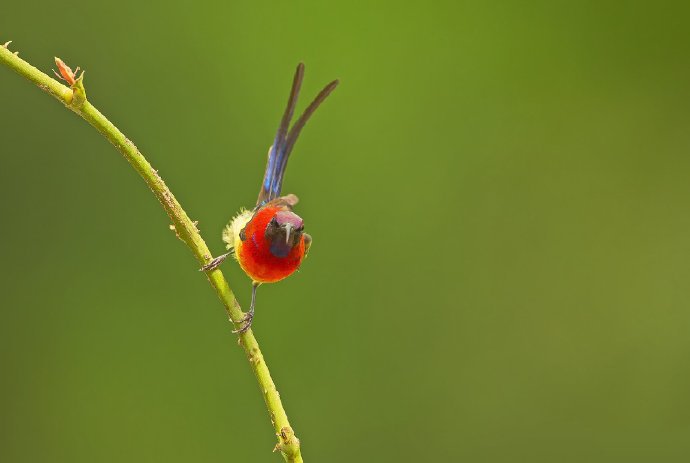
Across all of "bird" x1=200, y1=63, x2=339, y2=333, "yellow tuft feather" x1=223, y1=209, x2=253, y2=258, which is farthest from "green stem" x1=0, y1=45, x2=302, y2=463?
"yellow tuft feather" x1=223, y1=209, x2=253, y2=258

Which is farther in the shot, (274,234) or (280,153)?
(280,153)

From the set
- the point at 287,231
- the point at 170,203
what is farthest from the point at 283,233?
the point at 170,203

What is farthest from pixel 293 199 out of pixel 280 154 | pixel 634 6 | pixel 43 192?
pixel 634 6

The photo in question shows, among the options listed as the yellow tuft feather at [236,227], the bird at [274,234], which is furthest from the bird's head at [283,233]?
the yellow tuft feather at [236,227]

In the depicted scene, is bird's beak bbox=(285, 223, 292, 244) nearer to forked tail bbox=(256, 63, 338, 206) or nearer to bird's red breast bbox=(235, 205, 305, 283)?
bird's red breast bbox=(235, 205, 305, 283)

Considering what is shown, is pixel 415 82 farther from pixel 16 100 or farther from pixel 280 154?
pixel 280 154

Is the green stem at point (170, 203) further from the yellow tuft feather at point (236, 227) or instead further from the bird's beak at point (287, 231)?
the yellow tuft feather at point (236, 227)

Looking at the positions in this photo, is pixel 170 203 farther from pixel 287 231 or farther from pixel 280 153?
pixel 280 153
